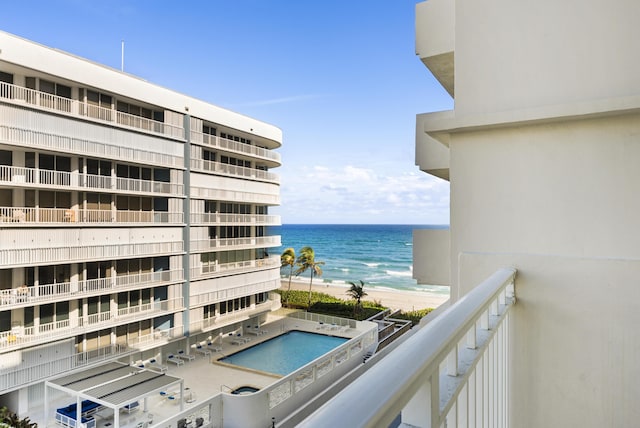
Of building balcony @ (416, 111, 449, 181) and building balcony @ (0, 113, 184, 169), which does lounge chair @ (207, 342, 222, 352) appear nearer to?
building balcony @ (0, 113, 184, 169)

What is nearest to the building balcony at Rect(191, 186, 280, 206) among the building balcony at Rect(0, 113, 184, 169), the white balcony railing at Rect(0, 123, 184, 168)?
the building balcony at Rect(0, 113, 184, 169)

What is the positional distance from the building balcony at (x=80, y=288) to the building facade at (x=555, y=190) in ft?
33.8

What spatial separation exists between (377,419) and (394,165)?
229ft

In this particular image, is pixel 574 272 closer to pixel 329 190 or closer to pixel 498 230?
pixel 498 230

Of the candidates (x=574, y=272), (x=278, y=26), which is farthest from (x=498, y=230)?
(x=278, y=26)

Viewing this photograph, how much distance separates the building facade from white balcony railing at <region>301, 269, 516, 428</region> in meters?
0.52

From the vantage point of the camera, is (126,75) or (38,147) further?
(126,75)

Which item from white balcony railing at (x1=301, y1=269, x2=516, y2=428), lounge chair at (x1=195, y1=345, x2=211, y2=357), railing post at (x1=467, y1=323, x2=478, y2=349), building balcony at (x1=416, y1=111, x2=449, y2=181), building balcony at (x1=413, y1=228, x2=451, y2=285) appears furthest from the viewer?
lounge chair at (x1=195, y1=345, x2=211, y2=357)

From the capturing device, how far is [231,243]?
48.7 ft

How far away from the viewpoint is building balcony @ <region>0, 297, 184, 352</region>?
30.3ft

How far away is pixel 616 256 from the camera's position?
2.08 metres

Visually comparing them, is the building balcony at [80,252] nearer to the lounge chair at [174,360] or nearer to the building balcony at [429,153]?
the lounge chair at [174,360]

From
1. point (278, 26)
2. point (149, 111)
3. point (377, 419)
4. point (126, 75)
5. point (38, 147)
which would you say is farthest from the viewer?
point (278, 26)

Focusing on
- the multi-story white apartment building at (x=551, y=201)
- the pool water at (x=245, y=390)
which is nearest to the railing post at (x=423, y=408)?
the multi-story white apartment building at (x=551, y=201)
